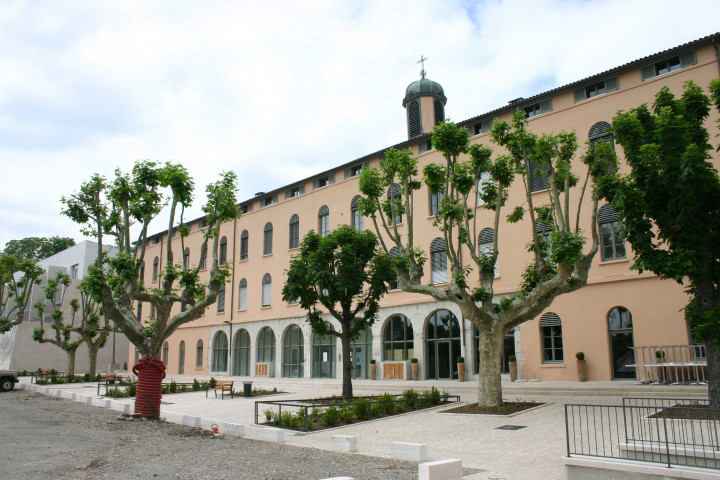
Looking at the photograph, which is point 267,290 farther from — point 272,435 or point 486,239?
point 272,435

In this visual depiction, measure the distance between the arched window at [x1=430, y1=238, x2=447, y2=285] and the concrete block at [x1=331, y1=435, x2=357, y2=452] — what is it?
658 inches

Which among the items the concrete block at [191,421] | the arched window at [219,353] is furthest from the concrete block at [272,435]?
the arched window at [219,353]

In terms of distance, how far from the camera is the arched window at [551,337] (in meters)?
22.7

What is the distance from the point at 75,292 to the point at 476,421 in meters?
50.0

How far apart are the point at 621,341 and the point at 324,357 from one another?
56.0 feet

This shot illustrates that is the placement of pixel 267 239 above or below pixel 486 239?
above

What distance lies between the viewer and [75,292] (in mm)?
53500

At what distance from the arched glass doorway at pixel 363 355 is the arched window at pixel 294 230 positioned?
8.39 m

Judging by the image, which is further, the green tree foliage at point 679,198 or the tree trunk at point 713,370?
the green tree foliage at point 679,198

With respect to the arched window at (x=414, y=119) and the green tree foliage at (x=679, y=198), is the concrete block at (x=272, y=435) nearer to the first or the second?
the green tree foliage at (x=679, y=198)

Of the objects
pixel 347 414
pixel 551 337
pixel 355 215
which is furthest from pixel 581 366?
pixel 355 215

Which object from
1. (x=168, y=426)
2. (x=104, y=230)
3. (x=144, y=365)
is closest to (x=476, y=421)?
(x=168, y=426)

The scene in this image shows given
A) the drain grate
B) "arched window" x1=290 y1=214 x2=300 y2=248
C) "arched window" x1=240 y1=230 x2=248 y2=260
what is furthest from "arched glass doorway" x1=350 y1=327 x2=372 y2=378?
the drain grate

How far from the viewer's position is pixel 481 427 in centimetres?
1315
